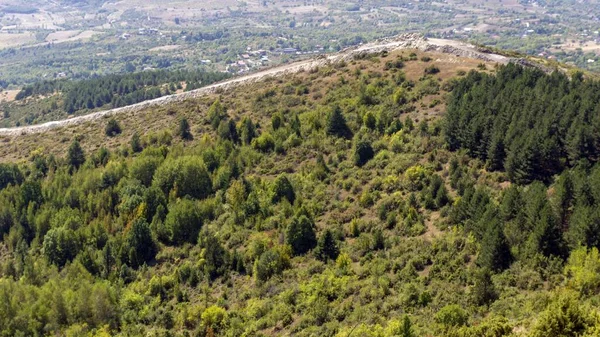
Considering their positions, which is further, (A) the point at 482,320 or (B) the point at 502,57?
(B) the point at 502,57

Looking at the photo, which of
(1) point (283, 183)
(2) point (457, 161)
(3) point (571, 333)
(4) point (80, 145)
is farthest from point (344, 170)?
(4) point (80, 145)

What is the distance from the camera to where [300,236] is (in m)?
44.6

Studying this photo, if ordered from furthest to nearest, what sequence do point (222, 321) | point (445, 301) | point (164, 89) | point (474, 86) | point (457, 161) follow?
point (164, 89), point (474, 86), point (457, 161), point (222, 321), point (445, 301)

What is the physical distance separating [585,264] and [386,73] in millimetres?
50969

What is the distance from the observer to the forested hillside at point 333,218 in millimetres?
32594

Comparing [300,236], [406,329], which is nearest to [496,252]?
[406,329]

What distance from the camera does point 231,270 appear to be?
147 ft

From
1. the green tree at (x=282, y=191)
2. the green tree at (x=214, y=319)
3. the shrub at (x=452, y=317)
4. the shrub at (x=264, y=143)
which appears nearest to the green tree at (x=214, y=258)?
the green tree at (x=214, y=319)

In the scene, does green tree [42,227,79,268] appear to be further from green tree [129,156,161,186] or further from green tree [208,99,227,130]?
green tree [208,99,227,130]

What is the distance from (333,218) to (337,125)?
59.0 ft

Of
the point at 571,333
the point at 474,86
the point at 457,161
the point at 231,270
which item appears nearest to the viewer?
the point at 571,333

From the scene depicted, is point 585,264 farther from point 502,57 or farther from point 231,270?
point 502,57

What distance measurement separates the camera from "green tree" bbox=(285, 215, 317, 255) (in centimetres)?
4462

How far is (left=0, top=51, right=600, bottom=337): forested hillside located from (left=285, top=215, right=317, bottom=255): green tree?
0.44ft
